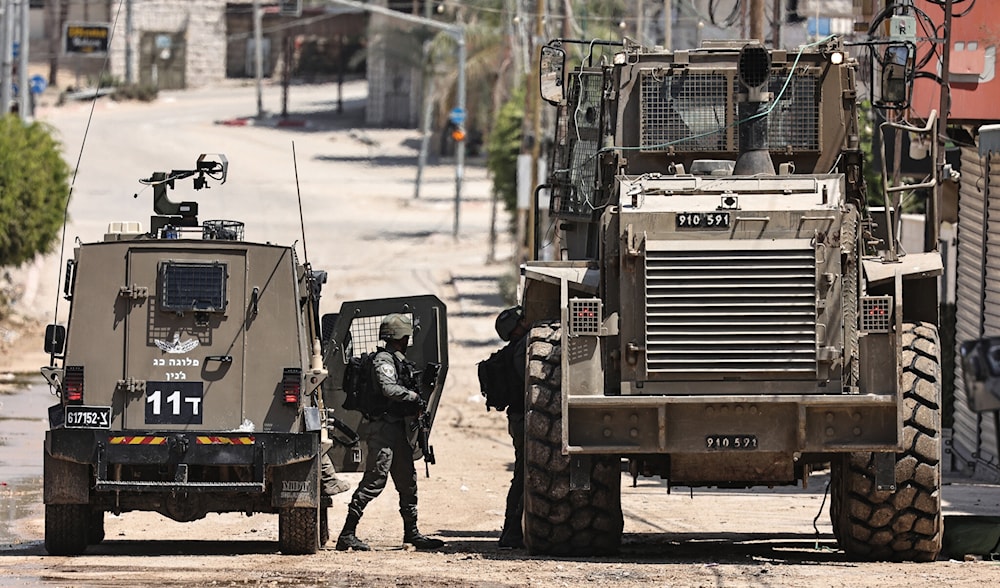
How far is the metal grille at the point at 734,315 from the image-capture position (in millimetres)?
11383

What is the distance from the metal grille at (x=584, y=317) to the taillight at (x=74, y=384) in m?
3.16

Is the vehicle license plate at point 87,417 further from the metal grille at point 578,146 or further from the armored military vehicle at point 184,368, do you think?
the metal grille at point 578,146

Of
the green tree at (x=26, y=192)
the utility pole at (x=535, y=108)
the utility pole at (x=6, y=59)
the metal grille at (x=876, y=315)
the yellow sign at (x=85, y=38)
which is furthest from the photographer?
the yellow sign at (x=85, y=38)

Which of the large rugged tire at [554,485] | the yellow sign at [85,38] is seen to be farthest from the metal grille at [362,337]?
the yellow sign at [85,38]

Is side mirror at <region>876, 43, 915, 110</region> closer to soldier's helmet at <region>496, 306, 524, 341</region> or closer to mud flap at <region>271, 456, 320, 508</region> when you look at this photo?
soldier's helmet at <region>496, 306, 524, 341</region>

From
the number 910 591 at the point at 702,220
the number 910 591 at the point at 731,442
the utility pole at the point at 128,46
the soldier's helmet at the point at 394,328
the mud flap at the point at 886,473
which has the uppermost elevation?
the utility pole at the point at 128,46

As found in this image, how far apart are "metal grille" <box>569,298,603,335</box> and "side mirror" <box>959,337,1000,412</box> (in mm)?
4602

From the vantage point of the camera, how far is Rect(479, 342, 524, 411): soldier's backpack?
1325cm

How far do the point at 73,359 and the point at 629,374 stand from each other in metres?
3.55

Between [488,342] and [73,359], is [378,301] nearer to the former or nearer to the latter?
[73,359]

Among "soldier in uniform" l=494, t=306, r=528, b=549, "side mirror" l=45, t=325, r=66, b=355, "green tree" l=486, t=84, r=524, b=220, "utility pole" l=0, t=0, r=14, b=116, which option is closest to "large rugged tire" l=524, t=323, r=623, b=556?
"soldier in uniform" l=494, t=306, r=528, b=549

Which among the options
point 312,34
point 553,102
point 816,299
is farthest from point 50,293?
point 312,34

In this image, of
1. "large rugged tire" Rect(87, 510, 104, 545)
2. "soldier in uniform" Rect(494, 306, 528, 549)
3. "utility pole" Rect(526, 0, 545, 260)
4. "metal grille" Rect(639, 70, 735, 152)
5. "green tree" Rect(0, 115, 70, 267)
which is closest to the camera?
"large rugged tire" Rect(87, 510, 104, 545)

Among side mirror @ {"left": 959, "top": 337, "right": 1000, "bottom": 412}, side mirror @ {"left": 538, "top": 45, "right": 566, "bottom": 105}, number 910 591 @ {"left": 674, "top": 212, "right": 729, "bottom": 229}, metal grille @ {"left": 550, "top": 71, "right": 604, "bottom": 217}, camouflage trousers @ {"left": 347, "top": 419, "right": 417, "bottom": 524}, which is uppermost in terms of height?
side mirror @ {"left": 538, "top": 45, "right": 566, "bottom": 105}
